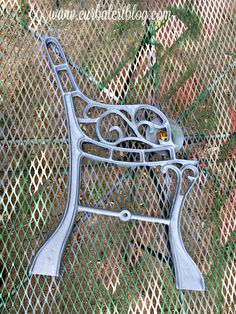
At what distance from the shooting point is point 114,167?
864mm

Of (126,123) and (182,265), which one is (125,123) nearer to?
(126,123)

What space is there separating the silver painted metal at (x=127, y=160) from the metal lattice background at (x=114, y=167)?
0.04 m

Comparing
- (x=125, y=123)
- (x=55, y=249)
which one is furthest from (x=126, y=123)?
(x=55, y=249)

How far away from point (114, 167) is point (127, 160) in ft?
0.12

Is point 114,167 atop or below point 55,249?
atop

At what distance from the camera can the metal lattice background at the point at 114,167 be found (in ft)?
2.71

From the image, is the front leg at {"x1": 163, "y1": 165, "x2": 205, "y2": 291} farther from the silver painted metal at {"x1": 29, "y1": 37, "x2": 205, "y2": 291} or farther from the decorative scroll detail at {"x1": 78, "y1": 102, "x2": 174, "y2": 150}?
the decorative scroll detail at {"x1": 78, "y1": 102, "x2": 174, "y2": 150}

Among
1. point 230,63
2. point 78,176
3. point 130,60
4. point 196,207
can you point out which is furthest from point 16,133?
point 230,63

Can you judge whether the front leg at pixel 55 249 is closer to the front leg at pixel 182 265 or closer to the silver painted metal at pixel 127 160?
the silver painted metal at pixel 127 160

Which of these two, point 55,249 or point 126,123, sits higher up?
point 126,123

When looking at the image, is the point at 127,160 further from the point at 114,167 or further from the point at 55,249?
the point at 55,249

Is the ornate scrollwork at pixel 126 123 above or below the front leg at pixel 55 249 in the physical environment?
above

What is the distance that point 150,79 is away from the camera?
35.3 inches

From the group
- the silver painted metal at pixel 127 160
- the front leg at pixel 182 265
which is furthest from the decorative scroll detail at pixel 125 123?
the front leg at pixel 182 265
